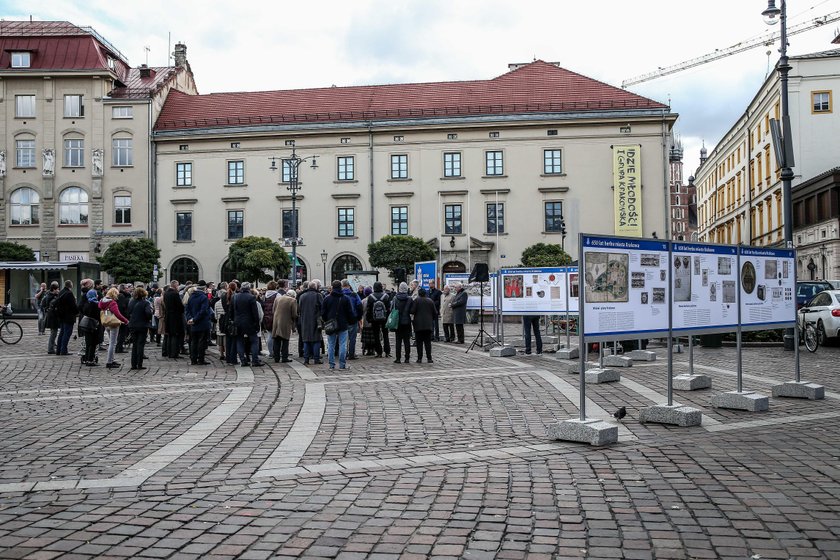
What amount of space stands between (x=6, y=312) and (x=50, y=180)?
3494 cm

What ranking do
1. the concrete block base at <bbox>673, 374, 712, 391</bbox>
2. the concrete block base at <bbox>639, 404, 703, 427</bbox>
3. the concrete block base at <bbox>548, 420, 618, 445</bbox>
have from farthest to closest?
the concrete block base at <bbox>673, 374, 712, 391</bbox>
the concrete block base at <bbox>639, 404, 703, 427</bbox>
the concrete block base at <bbox>548, 420, 618, 445</bbox>

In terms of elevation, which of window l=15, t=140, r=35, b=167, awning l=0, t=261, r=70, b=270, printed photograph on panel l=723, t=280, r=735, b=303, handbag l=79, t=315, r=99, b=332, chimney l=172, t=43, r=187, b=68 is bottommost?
handbag l=79, t=315, r=99, b=332

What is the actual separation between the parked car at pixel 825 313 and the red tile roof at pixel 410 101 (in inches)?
1386

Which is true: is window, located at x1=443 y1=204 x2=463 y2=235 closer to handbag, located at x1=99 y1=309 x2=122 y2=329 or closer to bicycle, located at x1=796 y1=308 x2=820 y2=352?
bicycle, located at x1=796 y1=308 x2=820 y2=352

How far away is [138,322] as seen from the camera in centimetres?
1694

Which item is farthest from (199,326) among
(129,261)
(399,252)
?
(129,261)

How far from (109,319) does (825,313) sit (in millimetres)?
17129

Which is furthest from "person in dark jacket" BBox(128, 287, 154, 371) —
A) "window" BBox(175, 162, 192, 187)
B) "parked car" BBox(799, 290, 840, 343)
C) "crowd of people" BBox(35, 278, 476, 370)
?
"window" BBox(175, 162, 192, 187)

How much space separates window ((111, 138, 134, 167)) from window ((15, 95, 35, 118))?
6.29 metres

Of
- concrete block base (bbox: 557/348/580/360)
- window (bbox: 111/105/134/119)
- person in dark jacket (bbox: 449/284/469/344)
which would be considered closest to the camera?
concrete block base (bbox: 557/348/580/360)

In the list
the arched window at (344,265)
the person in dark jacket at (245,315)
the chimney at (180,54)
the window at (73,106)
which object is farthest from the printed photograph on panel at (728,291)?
the chimney at (180,54)

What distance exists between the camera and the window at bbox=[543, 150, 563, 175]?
55844 millimetres

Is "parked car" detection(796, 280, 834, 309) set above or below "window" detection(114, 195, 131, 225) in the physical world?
below

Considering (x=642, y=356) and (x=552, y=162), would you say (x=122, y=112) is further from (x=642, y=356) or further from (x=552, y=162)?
(x=642, y=356)
